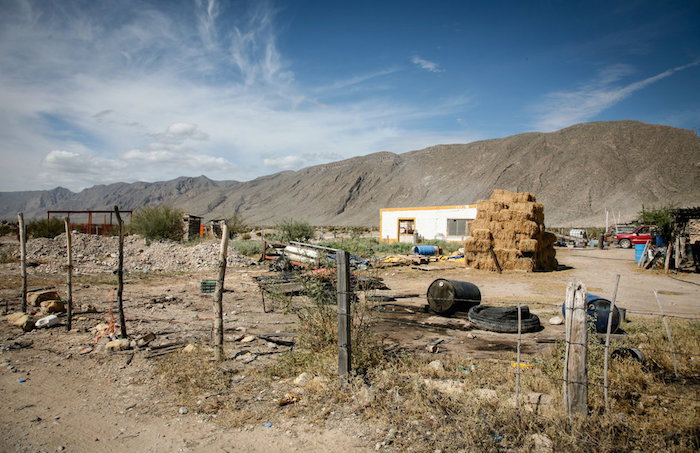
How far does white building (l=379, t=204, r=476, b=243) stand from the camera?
28391 mm

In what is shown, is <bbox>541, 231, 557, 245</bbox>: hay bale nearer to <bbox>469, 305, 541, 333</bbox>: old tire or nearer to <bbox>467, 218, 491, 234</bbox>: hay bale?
<bbox>467, 218, 491, 234</bbox>: hay bale

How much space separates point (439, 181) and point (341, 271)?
88.2 m

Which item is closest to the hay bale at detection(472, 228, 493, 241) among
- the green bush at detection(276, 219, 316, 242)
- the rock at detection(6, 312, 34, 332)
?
the green bush at detection(276, 219, 316, 242)

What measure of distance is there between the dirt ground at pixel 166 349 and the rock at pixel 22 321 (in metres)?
0.15

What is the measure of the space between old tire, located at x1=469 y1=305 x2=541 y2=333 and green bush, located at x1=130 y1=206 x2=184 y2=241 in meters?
23.3

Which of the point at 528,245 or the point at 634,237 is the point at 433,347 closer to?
the point at 528,245

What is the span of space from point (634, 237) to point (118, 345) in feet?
108

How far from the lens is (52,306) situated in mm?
8539

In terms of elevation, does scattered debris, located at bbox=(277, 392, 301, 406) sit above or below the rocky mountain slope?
below

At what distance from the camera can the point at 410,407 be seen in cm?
428

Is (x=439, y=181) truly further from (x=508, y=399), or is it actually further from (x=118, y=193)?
(x=118, y=193)

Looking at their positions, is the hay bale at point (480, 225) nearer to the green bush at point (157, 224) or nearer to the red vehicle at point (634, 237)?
the red vehicle at point (634, 237)

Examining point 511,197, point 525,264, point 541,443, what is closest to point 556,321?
point 541,443

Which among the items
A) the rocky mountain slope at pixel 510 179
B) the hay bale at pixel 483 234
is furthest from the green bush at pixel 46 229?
the hay bale at pixel 483 234
